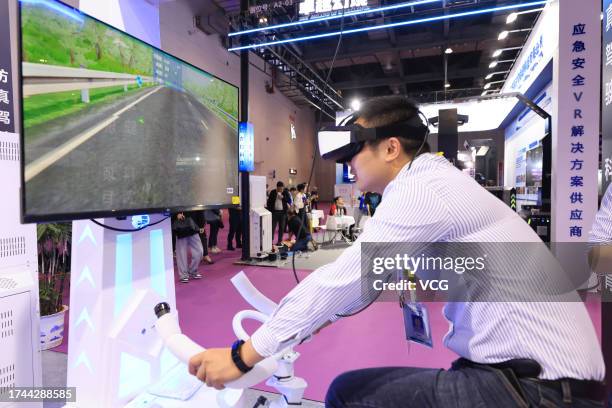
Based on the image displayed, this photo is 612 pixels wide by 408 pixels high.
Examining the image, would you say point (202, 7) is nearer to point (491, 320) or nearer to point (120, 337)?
point (120, 337)

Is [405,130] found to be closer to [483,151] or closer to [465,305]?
[465,305]

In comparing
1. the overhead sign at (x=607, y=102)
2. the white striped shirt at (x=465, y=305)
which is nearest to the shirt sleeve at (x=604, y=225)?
Result: the overhead sign at (x=607, y=102)

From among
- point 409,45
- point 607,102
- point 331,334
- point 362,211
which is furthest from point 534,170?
point 409,45

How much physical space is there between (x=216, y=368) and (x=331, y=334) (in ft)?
8.88

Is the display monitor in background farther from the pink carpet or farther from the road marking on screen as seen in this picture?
the road marking on screen

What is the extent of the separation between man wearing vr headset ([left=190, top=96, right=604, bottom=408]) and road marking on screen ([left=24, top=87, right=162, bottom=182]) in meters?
0.88

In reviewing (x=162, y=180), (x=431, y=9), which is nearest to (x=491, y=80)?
(x=431, y=9)

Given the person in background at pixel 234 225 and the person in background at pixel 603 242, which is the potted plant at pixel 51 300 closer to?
the person in background at pixel 603 242

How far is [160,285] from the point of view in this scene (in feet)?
6.63

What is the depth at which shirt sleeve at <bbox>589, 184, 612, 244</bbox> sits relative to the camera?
1667mm

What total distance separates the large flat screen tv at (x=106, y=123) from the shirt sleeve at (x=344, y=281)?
0.98 meters

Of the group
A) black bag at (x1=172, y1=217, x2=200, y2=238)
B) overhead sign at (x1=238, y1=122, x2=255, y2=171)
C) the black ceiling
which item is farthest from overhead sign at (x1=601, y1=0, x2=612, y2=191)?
overhead sign at (x1=238, y1=122, x2=255, y2=171)

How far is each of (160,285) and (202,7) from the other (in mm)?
11223

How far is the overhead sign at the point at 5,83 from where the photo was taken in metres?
2.14
